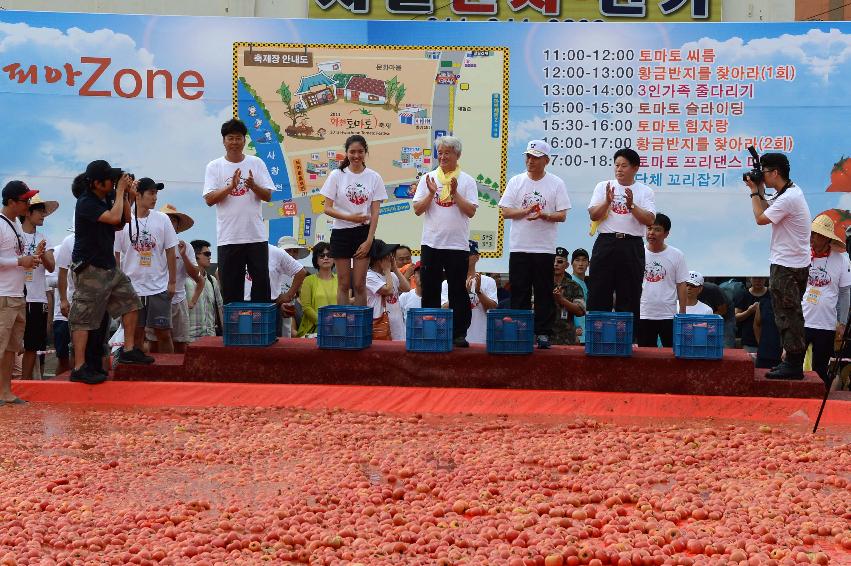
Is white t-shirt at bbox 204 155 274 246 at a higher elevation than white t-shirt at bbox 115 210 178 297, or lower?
higher

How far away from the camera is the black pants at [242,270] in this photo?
8672 millimetres

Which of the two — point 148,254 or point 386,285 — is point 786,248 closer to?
point 386,285

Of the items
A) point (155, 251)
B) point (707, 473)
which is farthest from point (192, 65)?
point (707, 473)

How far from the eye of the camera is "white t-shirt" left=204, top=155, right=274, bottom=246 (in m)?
8.62

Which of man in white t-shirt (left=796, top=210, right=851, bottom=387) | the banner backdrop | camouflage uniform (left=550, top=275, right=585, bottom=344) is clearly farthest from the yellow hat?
camouflage uniform (left=550, top=275, right=585, bottom=344)

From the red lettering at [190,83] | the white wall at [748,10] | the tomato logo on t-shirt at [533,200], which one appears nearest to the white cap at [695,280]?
the tomato logo on t-shirt at [533,200]

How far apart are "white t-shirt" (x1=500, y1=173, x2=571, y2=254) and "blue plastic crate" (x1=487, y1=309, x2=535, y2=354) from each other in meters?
0.51

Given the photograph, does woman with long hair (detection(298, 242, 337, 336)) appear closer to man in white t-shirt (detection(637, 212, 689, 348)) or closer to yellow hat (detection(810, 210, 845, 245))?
man in white t-shirt (detection(637, 212, 689, 348))

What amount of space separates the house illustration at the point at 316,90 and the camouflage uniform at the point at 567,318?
8.17 feet

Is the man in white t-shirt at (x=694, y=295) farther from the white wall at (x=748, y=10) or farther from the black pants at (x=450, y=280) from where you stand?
the white wall at (x=748, y=10)

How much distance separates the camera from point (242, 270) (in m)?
8.77

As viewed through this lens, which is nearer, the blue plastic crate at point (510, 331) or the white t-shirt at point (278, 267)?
the blue plastic crate at point (510, 331)

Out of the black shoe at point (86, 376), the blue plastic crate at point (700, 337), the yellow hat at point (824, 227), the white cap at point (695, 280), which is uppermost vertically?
the yellow hat at point (824, 227)

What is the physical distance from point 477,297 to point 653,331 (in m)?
1.36
